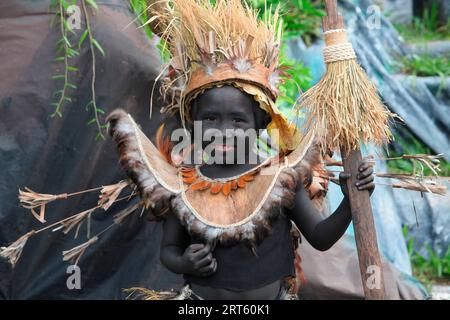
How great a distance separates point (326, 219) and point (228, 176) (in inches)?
15.2

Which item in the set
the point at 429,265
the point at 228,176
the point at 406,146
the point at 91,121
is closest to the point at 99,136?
the point at 91,121

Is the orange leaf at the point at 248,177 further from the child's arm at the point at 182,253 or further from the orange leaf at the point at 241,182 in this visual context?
the child's arm at the point at 182,253

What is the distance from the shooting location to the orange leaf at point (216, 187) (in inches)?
109

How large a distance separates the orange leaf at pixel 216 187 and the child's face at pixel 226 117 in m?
0.11

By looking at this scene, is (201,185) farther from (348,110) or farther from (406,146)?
(406,146)

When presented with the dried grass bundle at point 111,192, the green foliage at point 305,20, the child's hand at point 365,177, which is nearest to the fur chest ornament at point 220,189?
the dried grass bundle at point 111,192

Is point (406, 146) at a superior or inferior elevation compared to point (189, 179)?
inferior

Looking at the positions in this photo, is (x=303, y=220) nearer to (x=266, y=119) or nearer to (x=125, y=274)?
(x=266, y=119)

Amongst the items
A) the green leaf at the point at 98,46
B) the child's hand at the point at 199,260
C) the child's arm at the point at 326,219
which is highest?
the green leaf at the point at 98,46

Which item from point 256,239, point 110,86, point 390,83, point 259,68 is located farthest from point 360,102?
point 390,83

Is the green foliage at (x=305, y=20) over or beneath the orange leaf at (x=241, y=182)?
over

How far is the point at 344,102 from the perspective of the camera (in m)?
2.60

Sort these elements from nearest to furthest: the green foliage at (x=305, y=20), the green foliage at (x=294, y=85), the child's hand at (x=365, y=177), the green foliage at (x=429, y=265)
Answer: the child's hand at (x=365, y=177)
the green foliage at (x=294, y=85)
the green foliage at (x=429, y=265)
the green foliage at (x=305, y=20)

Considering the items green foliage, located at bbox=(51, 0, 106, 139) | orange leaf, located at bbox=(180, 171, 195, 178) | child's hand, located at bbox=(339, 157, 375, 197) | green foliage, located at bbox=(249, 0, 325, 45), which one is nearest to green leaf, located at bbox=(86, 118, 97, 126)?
green foliage, located at bbox=(51, 0, 106, 139)
